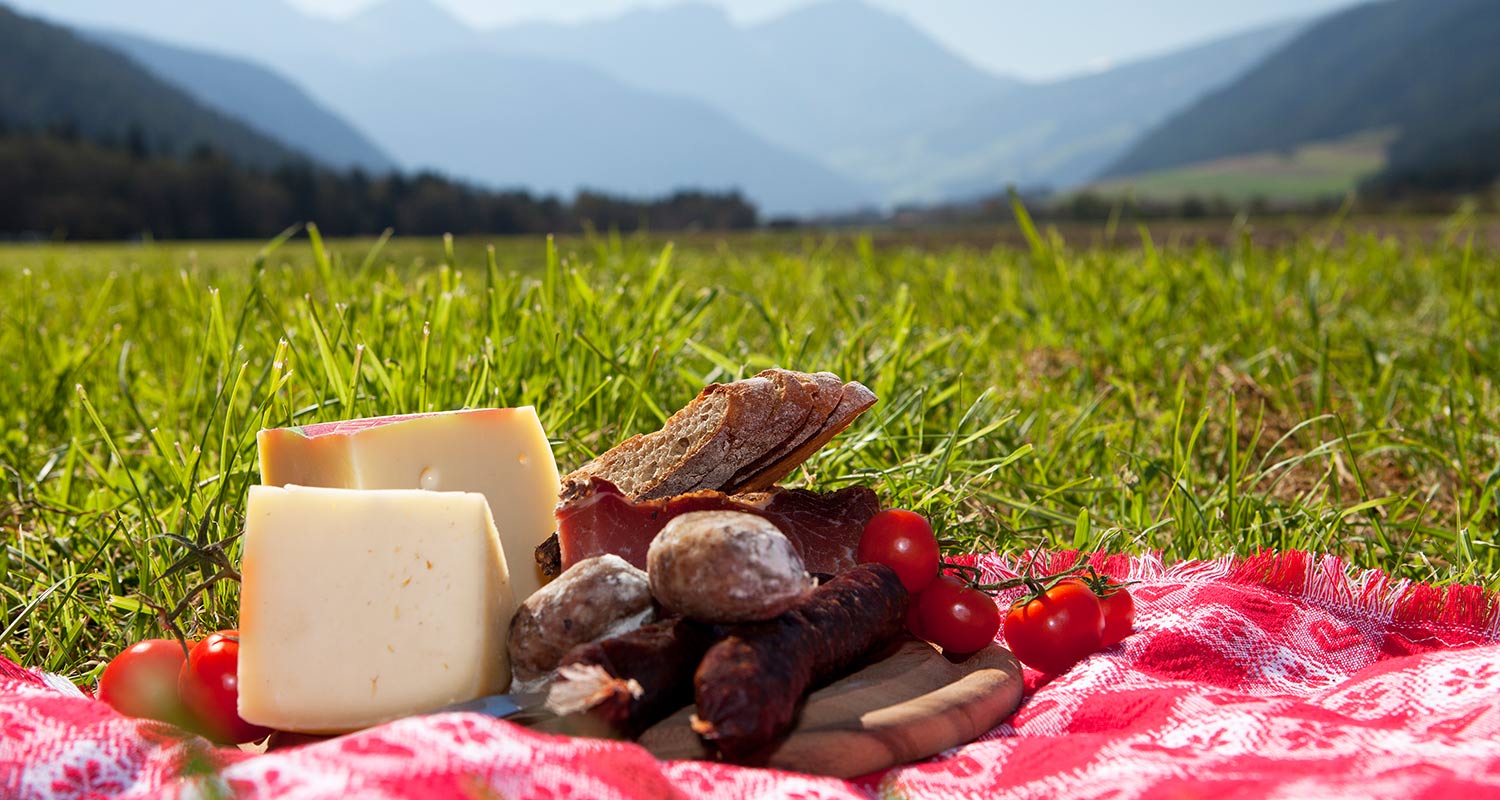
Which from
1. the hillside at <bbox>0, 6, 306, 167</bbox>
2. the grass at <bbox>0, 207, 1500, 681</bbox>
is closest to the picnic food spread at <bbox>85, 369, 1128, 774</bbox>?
the grass at <bbox>0, 207, 1500, 681</bbox>

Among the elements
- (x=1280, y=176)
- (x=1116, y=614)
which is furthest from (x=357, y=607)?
(x=1280, y=176)

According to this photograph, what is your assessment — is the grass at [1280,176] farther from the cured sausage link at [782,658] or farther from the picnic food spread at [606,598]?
the cured sausage link at [782,658]

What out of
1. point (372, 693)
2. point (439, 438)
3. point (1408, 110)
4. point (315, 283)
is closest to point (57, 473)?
point (439, 438)

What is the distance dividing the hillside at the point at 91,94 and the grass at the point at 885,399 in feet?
428

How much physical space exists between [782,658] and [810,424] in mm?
726

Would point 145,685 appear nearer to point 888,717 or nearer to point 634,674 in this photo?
point 634,674

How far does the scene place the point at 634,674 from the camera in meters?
1.62

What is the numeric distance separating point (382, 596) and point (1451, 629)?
2.11 metres

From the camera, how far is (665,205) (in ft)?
115

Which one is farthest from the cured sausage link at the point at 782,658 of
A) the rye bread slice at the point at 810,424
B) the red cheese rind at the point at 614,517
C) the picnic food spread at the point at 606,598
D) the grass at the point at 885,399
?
the grass at the point at 885,399

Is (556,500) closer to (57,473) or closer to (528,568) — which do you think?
(528,568)

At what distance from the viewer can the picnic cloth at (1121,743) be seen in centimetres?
133

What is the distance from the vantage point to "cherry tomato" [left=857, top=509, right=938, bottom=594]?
208 cm

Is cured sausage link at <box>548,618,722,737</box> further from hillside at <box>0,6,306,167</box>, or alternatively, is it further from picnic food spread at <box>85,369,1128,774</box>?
hillside at <box>0,6,306,167</box>
